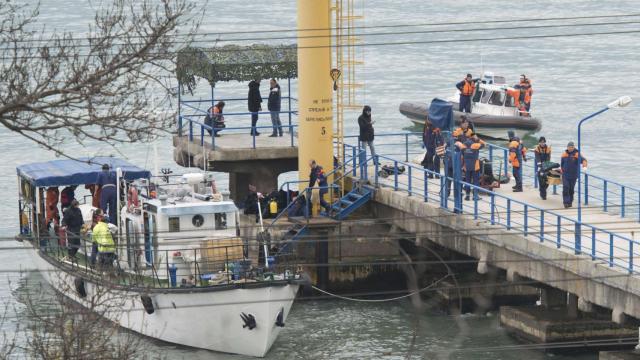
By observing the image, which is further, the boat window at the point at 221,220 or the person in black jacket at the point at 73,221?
the person in black jacket at the point at 73,221

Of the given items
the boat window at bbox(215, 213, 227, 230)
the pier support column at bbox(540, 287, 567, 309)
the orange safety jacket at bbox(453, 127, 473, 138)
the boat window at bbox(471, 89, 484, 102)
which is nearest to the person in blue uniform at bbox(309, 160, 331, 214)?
the orange safety jacket at bbox(453, 127, 473, 138)

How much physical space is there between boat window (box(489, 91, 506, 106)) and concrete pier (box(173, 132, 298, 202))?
1914 centimetres

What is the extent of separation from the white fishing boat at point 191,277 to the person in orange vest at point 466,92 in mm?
18579

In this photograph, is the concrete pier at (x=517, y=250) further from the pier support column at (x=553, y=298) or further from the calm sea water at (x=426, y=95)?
the calm sea water at (x=426, y=95)

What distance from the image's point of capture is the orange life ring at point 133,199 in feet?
115

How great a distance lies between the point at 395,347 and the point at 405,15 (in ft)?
200

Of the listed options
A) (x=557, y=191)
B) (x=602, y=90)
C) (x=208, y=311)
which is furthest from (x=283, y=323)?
(x=602, y=90)

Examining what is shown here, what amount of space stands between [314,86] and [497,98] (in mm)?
22735

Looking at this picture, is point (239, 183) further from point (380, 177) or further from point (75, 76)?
point (75, 76)

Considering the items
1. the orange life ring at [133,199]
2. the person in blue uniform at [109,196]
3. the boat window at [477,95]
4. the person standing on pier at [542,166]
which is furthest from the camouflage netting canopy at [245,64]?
the boat window at [477,95]

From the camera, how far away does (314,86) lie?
37.5 meters

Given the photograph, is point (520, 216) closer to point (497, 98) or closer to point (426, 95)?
point (497, 98)

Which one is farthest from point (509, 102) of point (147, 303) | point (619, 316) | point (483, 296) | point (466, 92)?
point (619, 316)

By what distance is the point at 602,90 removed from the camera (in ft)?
233
